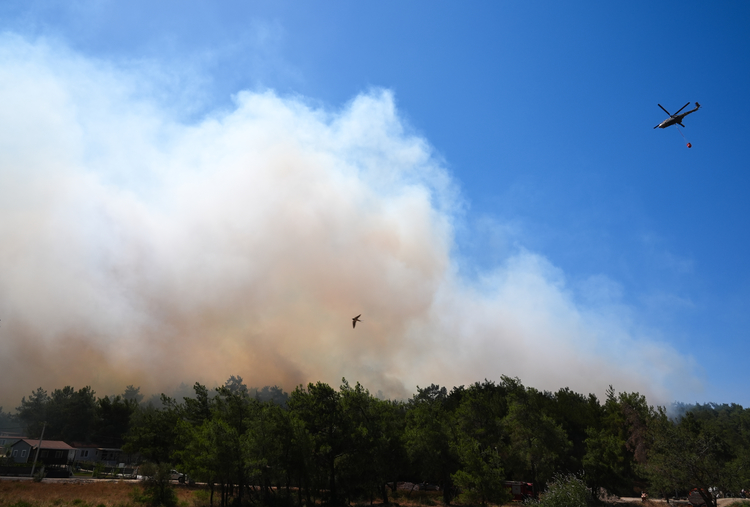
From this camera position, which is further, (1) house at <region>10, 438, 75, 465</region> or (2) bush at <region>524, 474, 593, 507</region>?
(1) house at <region>10, 438, 75, 465</region>

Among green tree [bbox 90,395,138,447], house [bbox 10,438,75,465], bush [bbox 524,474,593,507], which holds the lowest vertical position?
bush [bbox 524,474,593,507]

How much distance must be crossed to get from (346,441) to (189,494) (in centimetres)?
2567

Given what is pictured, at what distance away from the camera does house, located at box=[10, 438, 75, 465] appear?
94625 millimetres

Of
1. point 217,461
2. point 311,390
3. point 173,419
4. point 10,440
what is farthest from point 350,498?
point 10,440

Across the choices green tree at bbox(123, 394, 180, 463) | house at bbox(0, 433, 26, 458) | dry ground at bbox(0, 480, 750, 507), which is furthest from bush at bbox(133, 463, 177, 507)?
house at bbox(0, 433, 26, 458)

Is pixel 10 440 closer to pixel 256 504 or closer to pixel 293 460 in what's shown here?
pixel 256 504

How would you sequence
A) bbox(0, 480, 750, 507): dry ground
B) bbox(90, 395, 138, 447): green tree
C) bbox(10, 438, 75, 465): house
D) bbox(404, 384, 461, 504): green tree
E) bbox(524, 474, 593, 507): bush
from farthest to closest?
1. bbox(90, 395, 138, 447): green tree
2. bbox(10, 438, 75, 465): house
3. bbox(404, 384, 461, 504): green tree
4. bbox(0, 480, 750, 507): dry ground
5. bbox(524, 474, 593, 507): bush

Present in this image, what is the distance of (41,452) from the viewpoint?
94.9m

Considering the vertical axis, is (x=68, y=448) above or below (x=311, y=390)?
below

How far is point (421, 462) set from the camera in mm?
61938

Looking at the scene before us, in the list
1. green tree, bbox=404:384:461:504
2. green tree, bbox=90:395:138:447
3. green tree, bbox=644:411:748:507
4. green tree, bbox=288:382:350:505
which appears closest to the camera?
green tree, bbox=644:411:748:507

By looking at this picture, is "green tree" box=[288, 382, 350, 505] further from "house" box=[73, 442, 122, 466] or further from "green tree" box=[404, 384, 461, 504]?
"house" box=[73, 442, 122, 466]

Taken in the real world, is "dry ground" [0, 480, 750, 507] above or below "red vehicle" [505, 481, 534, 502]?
above

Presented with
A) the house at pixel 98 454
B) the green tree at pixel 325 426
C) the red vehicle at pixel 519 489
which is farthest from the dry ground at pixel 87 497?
the house at pixel 98 454
